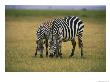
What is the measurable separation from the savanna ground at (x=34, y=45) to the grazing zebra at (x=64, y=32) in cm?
5

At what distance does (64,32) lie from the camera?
300 inches

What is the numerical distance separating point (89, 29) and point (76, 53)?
0.91 ft

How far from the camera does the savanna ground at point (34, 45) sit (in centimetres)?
750

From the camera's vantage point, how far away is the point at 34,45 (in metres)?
7.60

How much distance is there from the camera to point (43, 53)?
760 centimetres

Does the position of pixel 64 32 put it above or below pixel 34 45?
above

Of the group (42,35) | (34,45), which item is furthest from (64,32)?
(34,45)

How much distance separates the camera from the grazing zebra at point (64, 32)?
7590mm

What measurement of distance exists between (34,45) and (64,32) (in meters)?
0.33

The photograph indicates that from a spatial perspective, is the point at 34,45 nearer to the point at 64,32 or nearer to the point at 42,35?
the point at 42,35

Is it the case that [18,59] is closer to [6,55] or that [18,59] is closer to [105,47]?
[6,55]

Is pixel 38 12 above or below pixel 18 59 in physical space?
above

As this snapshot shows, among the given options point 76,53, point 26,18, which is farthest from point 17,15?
point 76,53

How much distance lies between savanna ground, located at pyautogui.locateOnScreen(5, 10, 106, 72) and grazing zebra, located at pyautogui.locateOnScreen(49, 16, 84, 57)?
0.16 feet
